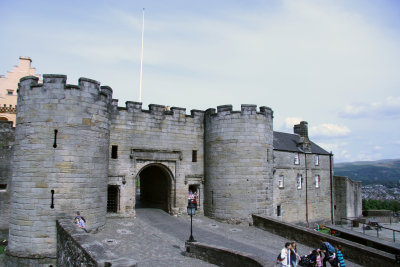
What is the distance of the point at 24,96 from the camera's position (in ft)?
48.9

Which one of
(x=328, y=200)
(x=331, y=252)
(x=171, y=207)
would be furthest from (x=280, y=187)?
(x=331, y=252)

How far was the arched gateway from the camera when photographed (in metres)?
20.9

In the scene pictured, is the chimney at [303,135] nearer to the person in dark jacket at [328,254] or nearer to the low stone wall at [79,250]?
the person in dark jacket at [328,254]

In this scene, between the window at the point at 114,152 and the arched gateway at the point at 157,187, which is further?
the arched gateway at the point at 157,187

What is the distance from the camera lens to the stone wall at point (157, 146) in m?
19.0

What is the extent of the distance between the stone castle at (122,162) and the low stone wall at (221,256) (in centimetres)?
514

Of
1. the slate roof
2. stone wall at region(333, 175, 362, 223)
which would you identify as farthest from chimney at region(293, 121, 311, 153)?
stone wall at region(333, 175, 362, 223)

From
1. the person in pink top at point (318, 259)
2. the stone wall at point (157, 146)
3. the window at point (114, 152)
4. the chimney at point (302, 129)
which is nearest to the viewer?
the person in pink top at point (318, 259)

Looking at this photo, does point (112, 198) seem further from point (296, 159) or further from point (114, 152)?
point (296, 159)

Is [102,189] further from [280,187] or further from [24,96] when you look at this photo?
[280,187]

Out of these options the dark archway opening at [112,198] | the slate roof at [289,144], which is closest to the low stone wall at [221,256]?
the dark archway opening at [112,198]

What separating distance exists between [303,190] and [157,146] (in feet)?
58.0

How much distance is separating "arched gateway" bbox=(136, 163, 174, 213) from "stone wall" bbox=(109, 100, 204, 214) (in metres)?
0.17

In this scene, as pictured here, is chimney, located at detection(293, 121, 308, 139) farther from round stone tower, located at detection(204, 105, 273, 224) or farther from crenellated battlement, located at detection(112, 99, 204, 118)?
crenellated battlement, located at detection(112, 99, 204, 118)
